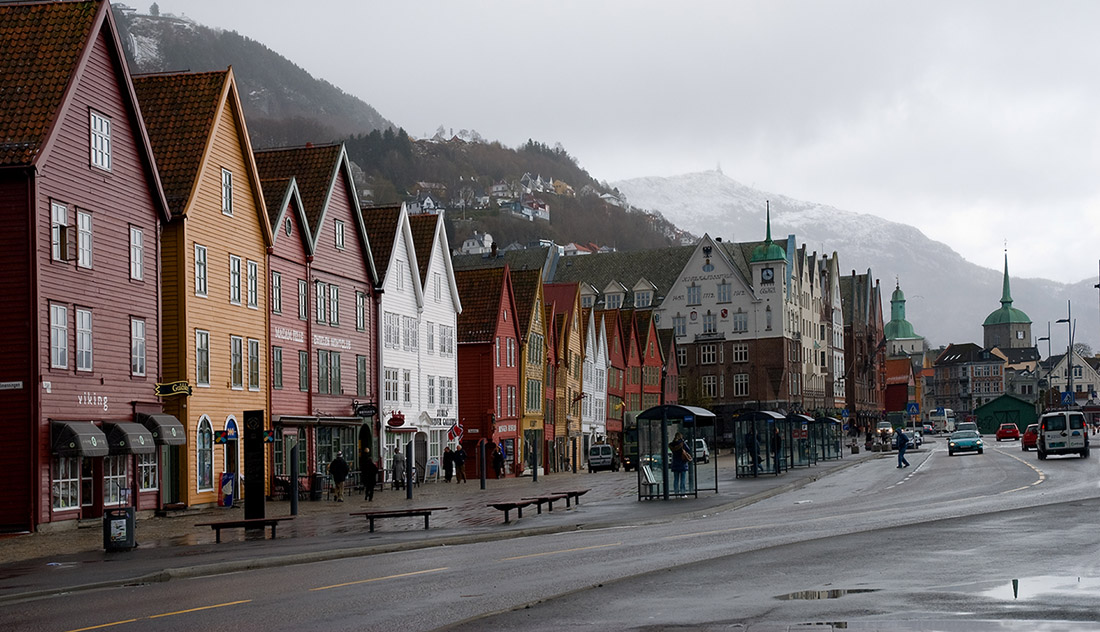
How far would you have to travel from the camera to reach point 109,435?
116ft

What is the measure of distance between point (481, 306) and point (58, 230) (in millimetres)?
38713

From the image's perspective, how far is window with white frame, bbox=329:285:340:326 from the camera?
176 feet

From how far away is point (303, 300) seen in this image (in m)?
51.2

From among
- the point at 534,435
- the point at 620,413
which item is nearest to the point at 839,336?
the point at 620,413

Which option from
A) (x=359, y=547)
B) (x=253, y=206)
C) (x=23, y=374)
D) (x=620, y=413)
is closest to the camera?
(x=359, y=547)

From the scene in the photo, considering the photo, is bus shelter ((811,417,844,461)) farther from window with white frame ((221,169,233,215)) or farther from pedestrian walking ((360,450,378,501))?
window with white frame ((221,169,233,215))

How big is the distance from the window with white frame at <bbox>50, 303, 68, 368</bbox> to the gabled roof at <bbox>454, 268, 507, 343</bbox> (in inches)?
1469

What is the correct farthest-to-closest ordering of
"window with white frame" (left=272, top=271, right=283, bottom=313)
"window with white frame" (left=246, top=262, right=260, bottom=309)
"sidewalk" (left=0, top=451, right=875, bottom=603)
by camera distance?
"window with white frame" (left=272, top=271, right=283, bottom=313) < "window with white frame" (left=246, top=262, right=260, bottom=309) < "sidewalk" (left=0, top=451, right=875, bottom=603)

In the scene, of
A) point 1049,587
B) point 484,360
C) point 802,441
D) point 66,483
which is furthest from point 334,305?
point 1049,587

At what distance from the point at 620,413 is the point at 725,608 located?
87.9 m

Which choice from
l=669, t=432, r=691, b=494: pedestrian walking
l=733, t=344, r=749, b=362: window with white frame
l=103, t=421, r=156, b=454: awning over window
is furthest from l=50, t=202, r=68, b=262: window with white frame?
l=733, t=344, r=749, b=362: window with white frame

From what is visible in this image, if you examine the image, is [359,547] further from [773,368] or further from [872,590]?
[773,368]

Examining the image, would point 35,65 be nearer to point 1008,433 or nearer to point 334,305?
point 334,305

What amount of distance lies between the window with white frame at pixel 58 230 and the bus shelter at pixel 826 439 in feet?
136
